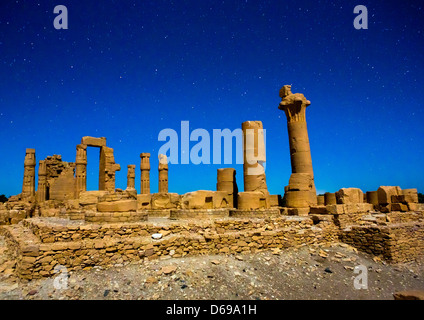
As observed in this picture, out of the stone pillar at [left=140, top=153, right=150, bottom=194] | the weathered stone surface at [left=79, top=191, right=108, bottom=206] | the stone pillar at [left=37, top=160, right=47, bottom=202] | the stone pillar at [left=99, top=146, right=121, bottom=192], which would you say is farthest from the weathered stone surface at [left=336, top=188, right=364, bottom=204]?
the stone pillar at [left=37, top=160, right=47, bottom=202]

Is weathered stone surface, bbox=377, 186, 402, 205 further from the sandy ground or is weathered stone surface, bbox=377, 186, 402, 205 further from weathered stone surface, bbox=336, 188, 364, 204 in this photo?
the sandy ground

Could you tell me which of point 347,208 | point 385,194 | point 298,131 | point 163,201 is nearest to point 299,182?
point 347,208

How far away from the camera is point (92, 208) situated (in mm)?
13523

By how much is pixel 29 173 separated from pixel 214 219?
19.2m

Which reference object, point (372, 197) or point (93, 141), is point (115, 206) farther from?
point (372, 197)

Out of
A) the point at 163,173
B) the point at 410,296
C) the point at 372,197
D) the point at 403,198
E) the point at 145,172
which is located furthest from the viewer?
the point at 145,172

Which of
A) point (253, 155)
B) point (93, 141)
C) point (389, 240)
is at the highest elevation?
point (93, 141)

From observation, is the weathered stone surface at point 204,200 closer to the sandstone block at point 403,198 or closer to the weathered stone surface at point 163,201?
the weathered stone surface at point 163,201

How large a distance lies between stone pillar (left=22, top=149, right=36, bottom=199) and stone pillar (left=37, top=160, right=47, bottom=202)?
555 millimetres

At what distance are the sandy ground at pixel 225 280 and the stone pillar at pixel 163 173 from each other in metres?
16.5

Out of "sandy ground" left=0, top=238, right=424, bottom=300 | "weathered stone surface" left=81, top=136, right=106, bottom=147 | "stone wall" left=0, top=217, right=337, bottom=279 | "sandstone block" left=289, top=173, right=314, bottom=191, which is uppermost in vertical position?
"weathered stone surface" left=81, top=136, right=106, bottom=147

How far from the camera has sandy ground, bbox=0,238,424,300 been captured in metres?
6.67

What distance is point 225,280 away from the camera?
745 centimetres
